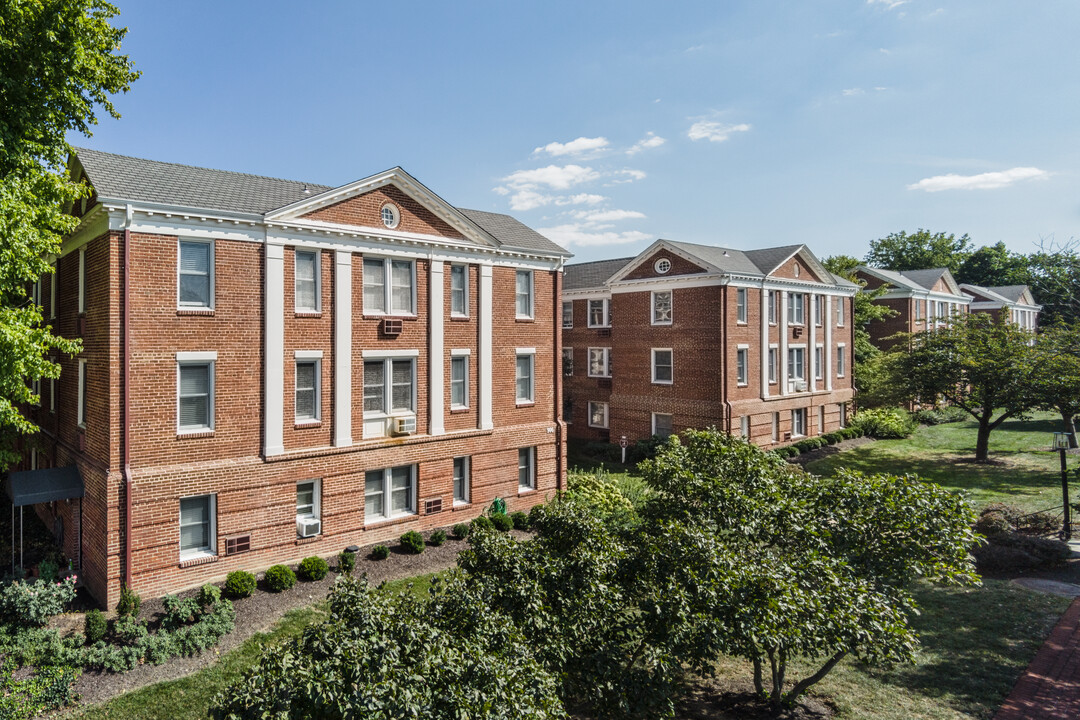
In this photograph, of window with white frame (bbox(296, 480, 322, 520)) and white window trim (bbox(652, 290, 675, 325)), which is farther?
white window trim (bbox(652, 290, 675, 325))

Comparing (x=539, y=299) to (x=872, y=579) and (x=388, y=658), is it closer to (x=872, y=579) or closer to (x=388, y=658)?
(x=872, y=579)

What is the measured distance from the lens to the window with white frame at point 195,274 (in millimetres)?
15945

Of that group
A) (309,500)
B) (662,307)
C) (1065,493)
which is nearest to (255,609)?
(309,500)

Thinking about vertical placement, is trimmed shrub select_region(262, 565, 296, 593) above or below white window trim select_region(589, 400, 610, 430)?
below

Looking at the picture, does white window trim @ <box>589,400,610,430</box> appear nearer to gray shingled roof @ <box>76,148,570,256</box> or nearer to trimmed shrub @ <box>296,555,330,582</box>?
gray shingled roof @ <box>76,148,570,256</box>

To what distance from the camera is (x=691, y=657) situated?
9.21 m

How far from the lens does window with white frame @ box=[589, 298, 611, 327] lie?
3666cm

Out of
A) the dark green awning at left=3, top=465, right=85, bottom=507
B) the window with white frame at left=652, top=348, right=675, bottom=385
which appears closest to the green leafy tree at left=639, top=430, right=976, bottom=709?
the dark green awning at left=3, top=465, right=85, bottom=507

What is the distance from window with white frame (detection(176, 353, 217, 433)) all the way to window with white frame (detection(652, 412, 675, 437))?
2292cm

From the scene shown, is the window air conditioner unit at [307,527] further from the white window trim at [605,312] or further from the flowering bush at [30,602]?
the white window trim at [605,312]

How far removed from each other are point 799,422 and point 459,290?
24022 mm

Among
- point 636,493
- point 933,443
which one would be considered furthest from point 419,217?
point 933,443

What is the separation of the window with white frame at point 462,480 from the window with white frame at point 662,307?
51.6 ft

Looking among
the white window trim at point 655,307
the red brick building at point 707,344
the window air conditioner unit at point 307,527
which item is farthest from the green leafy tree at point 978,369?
the window air conditioner unit at point 307,527
